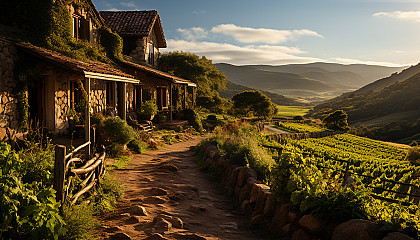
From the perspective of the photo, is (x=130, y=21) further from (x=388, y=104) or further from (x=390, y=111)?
(x=388, y=104)

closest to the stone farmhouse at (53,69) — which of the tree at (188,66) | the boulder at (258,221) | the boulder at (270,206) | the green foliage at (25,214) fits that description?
the green foliage at (25,214)

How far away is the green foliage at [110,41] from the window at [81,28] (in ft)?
5.58

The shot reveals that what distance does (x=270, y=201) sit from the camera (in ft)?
19.2

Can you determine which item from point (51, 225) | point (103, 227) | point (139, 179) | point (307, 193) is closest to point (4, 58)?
point (139, 179)

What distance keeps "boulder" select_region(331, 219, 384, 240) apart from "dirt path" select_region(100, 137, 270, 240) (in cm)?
174

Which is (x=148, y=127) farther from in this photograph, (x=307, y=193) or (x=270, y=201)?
(x=307, y=193)

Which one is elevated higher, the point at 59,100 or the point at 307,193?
the point at 59,100

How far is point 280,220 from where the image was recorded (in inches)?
214

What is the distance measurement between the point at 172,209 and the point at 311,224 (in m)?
2.88

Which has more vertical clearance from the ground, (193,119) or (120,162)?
(193,119)

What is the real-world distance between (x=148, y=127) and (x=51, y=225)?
44.4 feet

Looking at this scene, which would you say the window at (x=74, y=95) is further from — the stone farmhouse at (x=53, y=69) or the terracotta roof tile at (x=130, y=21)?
the terracotta roof tile at (x=130, y=21)

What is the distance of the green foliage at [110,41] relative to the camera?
1717 cm

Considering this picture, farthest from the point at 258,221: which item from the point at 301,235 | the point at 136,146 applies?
the point at 136,146
